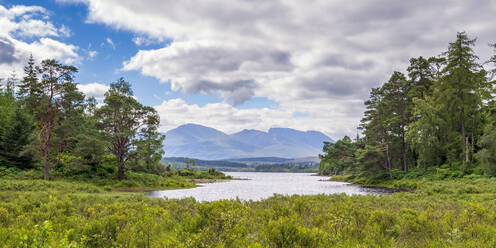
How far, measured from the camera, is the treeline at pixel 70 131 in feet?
115

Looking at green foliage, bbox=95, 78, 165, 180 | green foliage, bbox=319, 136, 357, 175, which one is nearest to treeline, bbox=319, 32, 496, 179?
green foliage, bbox=319, 136, 357, 175

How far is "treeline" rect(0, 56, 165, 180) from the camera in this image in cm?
3494

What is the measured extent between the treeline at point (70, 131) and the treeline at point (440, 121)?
42526 mm

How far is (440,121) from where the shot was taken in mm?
46188

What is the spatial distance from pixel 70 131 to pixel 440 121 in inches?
2166

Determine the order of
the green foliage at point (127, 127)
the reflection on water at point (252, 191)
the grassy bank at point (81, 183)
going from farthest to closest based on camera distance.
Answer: the green foliage at point (127, 127), the reflection on water at point (252, 191), the grassy bank at point (81, 183)

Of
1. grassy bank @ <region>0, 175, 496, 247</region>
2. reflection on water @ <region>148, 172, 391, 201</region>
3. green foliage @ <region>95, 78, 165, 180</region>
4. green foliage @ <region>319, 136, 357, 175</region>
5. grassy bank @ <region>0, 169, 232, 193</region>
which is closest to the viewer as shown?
grassy bank @ <region>0, 175, 496, 247</region>

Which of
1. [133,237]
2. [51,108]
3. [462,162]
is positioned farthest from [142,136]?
[462,162]

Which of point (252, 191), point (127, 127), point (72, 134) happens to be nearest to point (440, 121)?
point (252, 191)

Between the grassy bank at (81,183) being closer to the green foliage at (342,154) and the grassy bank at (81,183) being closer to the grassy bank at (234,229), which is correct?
the grassy bank at (234,229)

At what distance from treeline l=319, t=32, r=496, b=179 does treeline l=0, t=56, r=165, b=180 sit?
42.5m

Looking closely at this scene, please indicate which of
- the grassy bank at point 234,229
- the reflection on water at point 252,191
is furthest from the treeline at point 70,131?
the grassy bank at point 234,229

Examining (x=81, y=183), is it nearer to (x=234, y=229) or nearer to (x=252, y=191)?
(x=252, y=191)

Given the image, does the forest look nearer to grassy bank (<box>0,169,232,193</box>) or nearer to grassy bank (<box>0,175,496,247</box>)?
grassy bank (<box>0,169,232,193</box>)
